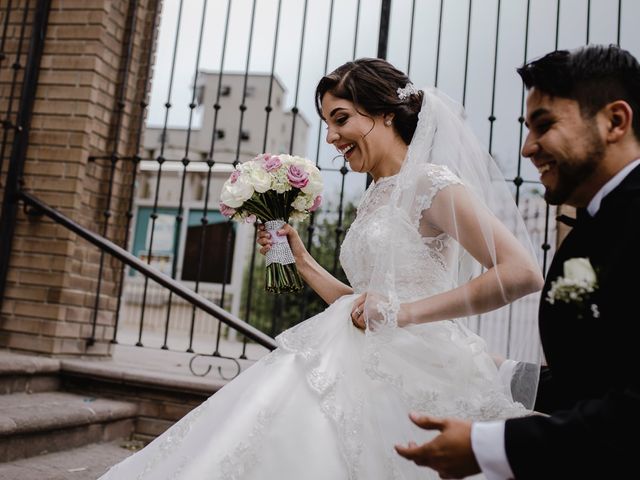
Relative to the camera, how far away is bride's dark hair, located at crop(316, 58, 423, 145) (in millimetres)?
2162

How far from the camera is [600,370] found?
1082 mm

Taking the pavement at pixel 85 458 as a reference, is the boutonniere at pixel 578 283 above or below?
above

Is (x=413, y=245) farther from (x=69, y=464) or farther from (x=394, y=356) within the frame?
(x=69, y=464)

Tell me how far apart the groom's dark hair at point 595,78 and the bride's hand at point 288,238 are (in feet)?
4.22

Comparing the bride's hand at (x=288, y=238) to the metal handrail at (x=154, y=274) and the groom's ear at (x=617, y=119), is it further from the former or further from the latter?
the groom's ear at (x=617, y=119)

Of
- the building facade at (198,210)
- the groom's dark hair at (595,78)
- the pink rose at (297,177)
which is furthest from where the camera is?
the building facade at (198,210)

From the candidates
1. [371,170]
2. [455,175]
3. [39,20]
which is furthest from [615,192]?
[39,20]

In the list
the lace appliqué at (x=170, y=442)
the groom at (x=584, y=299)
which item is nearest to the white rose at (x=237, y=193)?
Result: the lace appliqué at (x=170, y=442)

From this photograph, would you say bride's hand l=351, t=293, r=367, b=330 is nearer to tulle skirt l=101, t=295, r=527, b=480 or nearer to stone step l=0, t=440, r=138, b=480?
tulle skirt l=101, t=295, r=527, b=480

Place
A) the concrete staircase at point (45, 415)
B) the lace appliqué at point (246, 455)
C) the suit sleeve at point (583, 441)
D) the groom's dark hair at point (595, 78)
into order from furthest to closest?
the concrete staircase at point (45, 415), the lace appliqué at point (246, 455), the groom's dark hair at point (595, 78), the suit sleeve at point (583, 441)

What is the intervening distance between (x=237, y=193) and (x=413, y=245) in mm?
751

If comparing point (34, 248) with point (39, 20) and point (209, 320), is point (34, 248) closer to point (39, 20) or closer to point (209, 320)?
point (39, 20)

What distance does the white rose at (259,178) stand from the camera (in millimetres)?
2254

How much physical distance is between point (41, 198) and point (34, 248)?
12.6 inches
